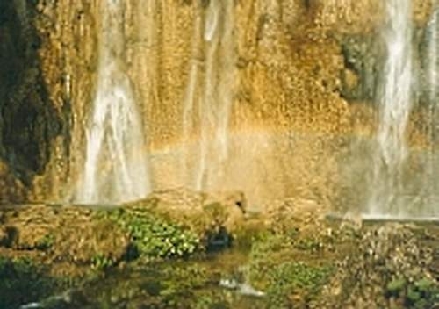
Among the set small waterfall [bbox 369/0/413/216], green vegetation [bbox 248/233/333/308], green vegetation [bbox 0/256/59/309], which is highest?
small waterfall [bbox 369/0/413/216]

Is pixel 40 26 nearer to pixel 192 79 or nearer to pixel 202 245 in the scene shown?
pixel 192 79

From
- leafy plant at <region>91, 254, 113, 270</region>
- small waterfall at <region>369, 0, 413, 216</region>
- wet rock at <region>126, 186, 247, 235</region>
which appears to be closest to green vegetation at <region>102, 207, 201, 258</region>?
wet rock at <region>126, 186, 247, 235</region>

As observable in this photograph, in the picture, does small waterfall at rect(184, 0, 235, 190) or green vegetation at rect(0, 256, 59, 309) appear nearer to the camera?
green vegetation at rect(0, 256, 59, 309)

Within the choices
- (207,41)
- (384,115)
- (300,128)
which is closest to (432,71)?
(384,115)

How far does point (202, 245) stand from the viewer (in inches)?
703

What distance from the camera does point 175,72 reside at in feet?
77.2

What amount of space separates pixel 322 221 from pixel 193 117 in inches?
249

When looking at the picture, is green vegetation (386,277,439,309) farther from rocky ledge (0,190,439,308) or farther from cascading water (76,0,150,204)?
cascading water (76,0,150,204)

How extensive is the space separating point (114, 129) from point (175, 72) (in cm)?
184

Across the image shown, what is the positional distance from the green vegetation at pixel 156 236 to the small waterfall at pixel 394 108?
6153mm

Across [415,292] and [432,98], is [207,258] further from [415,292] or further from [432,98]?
[432,98]

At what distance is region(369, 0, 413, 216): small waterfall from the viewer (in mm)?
22781

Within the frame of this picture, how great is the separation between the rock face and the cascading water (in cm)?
19

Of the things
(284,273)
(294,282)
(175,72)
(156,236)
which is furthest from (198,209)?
(175,72)
